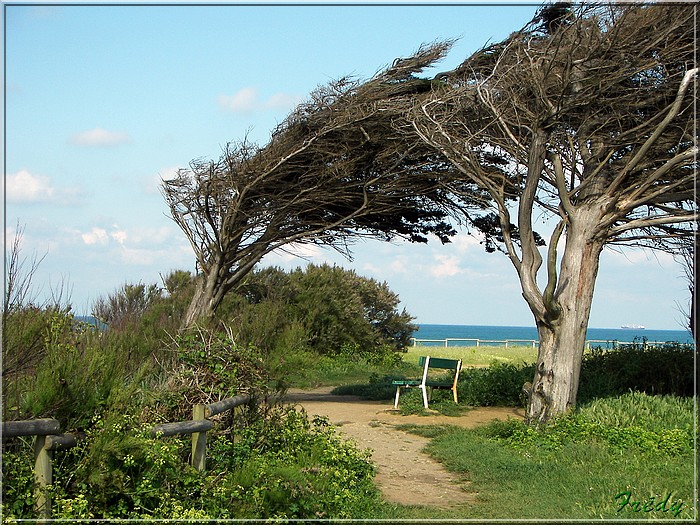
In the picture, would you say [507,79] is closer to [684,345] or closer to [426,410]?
[426,410]

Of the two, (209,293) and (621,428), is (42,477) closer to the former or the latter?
(621,428)

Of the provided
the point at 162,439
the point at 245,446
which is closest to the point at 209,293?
the point at 245,446

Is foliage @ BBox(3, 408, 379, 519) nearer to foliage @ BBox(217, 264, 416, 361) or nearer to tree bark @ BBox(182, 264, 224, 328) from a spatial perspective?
tree bark @ BBox(182, 264, 224, 328)

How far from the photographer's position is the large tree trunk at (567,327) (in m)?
12.4

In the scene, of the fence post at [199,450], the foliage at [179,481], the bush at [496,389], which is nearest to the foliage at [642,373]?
the bush at [496,389]

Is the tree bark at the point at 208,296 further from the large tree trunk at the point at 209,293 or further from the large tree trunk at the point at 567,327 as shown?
the large tree trunk at the point at 567,327

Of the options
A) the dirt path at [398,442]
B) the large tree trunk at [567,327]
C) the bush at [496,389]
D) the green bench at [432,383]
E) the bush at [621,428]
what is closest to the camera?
the dirt path at [398,442]

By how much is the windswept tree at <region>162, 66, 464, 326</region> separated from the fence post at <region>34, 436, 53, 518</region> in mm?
11189

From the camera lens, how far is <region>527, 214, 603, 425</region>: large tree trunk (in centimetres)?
1242

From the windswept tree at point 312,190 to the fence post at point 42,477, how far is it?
→ 1119 cm

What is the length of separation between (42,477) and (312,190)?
39.5 ft

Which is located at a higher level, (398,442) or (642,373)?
(642,373)

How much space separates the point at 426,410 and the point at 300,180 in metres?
5.55

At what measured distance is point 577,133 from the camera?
13289mm
